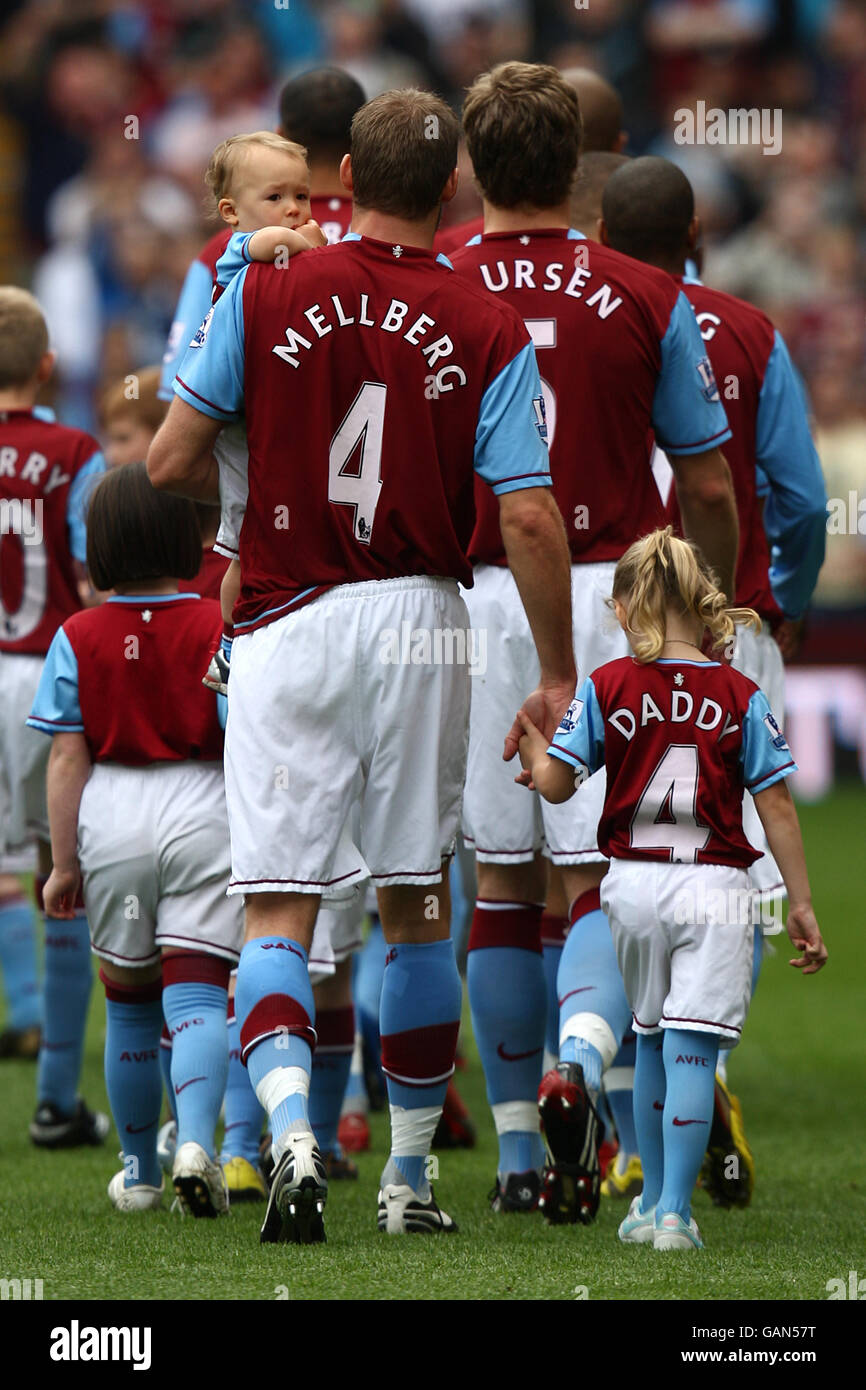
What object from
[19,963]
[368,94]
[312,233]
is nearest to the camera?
[312,233]

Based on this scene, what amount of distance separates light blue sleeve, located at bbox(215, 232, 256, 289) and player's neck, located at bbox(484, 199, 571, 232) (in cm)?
73

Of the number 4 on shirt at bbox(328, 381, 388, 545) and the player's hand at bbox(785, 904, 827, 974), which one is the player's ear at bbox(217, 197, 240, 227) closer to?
the number 4 on shirt at bbox(328, 381, 388, 545)

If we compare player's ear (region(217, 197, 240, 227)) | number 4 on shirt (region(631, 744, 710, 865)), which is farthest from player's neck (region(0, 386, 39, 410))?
number 4 on shirt (region(631, 744, 710, 865))

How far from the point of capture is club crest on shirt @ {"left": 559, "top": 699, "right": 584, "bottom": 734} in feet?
12.9

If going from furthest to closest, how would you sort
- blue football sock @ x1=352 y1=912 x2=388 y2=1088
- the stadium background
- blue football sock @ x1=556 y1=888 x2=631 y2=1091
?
the stadium background < blue football sock @ x1=352 y1=912 x2=388 y2=1088 < blue football sock @ x1=556 y1=888 x2=631 y2=1091

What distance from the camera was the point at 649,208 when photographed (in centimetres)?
500

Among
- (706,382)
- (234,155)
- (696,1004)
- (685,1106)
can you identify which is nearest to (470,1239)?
(685,1106)

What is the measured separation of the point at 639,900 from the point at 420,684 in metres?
0.56

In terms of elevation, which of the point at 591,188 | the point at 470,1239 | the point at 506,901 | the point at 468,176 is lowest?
the point at 470,1239

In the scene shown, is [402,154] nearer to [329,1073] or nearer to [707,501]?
[707,501]

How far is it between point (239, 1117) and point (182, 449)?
1.71 metres

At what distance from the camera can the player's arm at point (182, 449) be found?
3.87m
